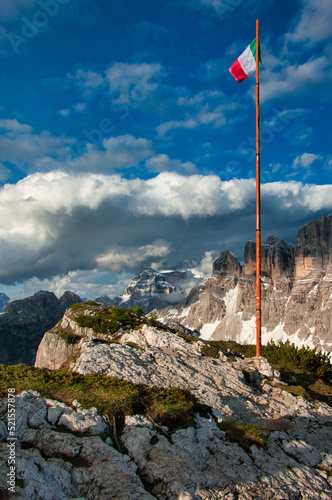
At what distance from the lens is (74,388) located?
13.9m

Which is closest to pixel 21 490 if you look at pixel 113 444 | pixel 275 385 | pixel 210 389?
pixel 113 444

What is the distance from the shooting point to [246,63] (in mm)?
25234

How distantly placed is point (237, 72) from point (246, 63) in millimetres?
963

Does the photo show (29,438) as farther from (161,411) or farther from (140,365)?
(140,365)

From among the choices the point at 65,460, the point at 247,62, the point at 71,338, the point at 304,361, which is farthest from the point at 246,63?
the point at 71,338

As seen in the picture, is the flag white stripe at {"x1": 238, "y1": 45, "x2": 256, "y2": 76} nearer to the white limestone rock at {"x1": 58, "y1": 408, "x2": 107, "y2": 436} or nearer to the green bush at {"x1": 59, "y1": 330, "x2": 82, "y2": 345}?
the white limestone rock at {"x1": 58, "y1": 408, "x2": 107, "y2": 436}

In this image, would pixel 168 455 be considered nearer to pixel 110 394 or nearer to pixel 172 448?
pixel 172 448

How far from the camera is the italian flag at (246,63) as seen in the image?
25000 millimetres

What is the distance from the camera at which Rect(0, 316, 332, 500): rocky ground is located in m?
8.45

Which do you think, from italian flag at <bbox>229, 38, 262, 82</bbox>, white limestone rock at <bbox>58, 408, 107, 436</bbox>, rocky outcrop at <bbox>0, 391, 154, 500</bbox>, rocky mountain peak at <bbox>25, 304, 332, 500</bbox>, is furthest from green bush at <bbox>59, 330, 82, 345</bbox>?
italian flag at <bbox>229, 38, 262, 82</bbox>

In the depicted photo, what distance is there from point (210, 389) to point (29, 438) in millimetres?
10829

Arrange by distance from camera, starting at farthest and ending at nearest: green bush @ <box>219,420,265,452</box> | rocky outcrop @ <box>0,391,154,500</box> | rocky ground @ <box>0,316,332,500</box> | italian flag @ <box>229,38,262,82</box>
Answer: italian flag @ <box>229,38,262,82</box>
green bush @ <box>219,420,265,452</box>
rocky ground @ <box>0,316,332,500</box>
rocky outcrop @ <box>0,391,154,500</box>

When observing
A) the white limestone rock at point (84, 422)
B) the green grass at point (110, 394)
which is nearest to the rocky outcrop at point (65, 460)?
the white limestone rock at point (84, 422)

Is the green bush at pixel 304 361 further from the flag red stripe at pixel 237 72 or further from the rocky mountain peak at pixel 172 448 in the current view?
the flag red stripe at pixel 237 72
